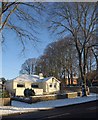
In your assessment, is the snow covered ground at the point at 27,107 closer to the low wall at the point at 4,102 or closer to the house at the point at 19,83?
the low wall at the point at 4,102

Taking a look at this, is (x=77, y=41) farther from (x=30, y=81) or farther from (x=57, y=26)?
(x=30, y=81)

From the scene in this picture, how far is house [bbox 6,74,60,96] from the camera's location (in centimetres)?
4876

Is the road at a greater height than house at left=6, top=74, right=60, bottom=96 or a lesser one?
lesser

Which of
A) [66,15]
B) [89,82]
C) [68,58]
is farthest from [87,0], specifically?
[89,82]

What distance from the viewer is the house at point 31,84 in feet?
160

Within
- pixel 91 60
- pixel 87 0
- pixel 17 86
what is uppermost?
pixel 87 0

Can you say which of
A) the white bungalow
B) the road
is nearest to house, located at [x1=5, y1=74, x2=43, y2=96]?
the white bungalow

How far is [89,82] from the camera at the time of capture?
64938mm

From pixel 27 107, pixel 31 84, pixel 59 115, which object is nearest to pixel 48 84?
pixel 31 84

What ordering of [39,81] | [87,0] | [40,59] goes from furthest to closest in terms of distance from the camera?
[40,59], [39,81], [87,0]

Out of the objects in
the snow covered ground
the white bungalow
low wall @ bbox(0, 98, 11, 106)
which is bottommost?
the snow covered ground

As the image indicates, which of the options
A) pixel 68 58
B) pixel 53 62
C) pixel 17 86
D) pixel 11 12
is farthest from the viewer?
pixel 53 62

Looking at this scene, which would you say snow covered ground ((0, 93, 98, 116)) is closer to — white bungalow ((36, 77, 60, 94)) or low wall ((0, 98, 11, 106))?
low wall ((0, 98, 11, 106))

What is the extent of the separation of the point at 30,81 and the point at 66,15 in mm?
23195
